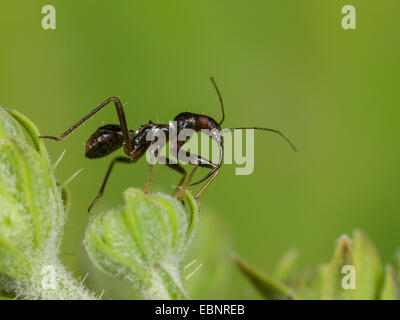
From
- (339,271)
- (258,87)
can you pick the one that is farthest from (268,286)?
(258,87)

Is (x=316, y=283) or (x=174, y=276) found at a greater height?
(x=174, y=276)

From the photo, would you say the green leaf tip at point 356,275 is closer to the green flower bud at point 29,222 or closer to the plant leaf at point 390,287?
A: the plant leaf at point 390,287

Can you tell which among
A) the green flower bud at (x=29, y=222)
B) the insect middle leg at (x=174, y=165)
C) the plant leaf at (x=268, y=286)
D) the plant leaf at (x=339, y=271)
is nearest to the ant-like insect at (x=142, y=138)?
the insect middle leg at (x=174, y=165)
